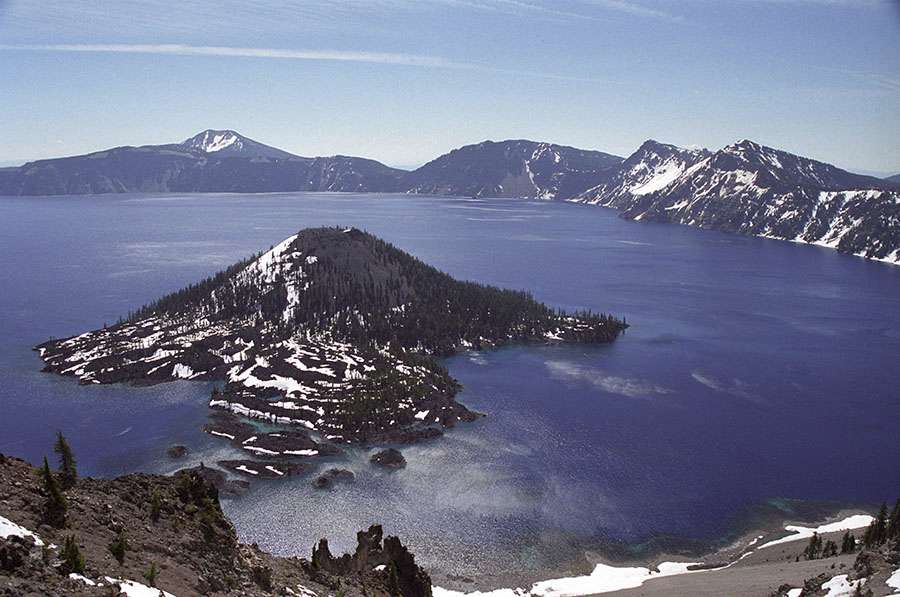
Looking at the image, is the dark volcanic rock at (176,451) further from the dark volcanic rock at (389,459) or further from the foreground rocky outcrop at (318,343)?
the dark volcanic rock at (389,459)

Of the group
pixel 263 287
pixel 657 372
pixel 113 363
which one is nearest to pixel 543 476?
pixel 657 372

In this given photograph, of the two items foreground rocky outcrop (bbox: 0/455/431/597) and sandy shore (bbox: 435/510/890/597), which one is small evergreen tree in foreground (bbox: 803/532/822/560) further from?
foreground rocky outcrop (bbox: 0/455/431/597)

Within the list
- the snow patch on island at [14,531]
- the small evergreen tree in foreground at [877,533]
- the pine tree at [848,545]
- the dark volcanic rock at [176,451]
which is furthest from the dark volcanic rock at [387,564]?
the dark volcanic rock at [176,451]

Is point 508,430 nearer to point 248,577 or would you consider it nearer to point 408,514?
point 408,514

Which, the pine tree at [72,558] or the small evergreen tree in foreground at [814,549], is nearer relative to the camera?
the pine tree at [72,558]

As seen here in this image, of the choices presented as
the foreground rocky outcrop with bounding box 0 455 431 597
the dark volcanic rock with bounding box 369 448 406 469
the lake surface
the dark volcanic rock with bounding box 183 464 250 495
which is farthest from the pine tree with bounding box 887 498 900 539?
the dark volcanic rock with bounding box 183 464 250 495

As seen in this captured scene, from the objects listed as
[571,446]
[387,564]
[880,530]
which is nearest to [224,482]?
[387,564]

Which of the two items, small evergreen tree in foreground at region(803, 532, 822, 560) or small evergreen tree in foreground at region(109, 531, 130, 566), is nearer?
small evergreen tree in foreground at region(109, 531, 130, 566)

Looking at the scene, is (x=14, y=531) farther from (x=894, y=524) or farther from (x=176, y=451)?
(x=894, y=524)
